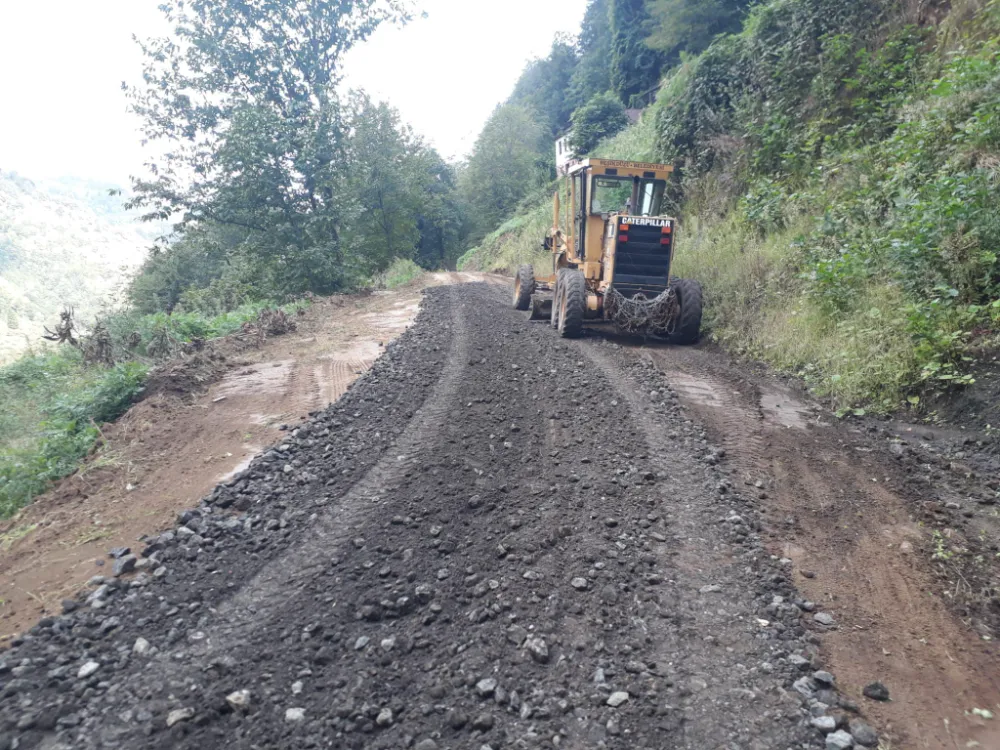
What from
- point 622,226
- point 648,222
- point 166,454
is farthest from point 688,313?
point 166,454

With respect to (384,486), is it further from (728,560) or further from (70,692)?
(728,560)

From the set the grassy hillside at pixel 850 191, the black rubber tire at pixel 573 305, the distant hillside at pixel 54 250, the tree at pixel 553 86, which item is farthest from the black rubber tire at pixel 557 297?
the tree at pixel 553 86

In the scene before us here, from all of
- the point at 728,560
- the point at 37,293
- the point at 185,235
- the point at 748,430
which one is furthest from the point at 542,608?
the point at 37,293

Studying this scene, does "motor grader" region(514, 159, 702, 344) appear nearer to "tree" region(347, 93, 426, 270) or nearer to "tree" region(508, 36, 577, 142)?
"tree" region(347, 93, 426, 270)

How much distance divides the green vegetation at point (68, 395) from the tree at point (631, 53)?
97.5 ft

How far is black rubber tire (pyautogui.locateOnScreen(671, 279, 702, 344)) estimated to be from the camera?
28.1ft

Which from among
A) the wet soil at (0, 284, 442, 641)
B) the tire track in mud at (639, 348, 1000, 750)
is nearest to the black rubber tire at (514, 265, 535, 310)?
the wet soil at (0, 284, 442, 641)

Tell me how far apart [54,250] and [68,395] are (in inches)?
2276

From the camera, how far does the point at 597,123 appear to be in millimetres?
28984

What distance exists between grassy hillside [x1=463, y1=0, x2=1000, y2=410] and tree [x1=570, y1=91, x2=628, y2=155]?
14091 mm

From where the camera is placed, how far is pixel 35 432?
6426 millimetres

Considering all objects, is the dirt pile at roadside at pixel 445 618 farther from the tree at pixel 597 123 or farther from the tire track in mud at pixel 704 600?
the tree at pixel 597 123

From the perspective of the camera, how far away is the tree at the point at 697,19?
21734 millimetres

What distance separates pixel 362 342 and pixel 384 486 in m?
5.45
